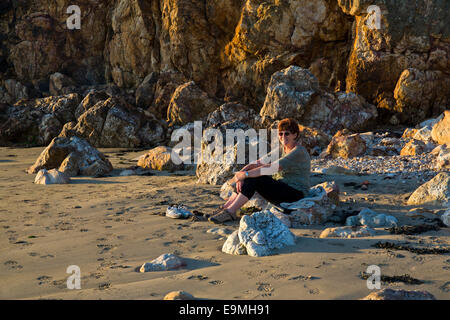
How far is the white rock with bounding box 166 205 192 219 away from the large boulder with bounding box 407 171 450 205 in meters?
2.91

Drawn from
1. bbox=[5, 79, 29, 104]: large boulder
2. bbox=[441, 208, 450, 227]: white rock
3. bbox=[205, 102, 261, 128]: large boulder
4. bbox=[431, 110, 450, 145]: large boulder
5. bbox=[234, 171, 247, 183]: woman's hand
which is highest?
bbox=[5, 79, 29, 104]: large boulder

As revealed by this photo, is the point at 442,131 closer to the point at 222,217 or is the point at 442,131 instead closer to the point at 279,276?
the point at 222,217

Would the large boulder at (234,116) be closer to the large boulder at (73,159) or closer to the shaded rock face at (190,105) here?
the shaded rock face at (190,105)

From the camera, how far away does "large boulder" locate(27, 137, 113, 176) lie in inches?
327

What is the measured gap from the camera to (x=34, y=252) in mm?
3895

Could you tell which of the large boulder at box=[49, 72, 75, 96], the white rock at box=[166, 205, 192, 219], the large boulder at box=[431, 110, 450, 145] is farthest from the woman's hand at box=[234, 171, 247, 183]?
the large boulder at box=[49, 72, 75, 96]

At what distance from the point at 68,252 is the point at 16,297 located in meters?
1.00

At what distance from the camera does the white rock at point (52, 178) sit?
24.6 feet

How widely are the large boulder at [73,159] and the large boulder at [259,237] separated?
5.35 m

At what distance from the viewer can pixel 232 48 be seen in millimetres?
16516

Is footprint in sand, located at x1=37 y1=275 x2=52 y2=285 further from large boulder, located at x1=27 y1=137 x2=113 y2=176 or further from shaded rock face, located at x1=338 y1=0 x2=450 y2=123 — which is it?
shaded rock face, located at x1=338 y1=0 x2=450 y2=123

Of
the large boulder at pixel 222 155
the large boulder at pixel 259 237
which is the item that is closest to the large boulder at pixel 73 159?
the large boulder at pixel 222 155

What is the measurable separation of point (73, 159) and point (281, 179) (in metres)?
5.30
